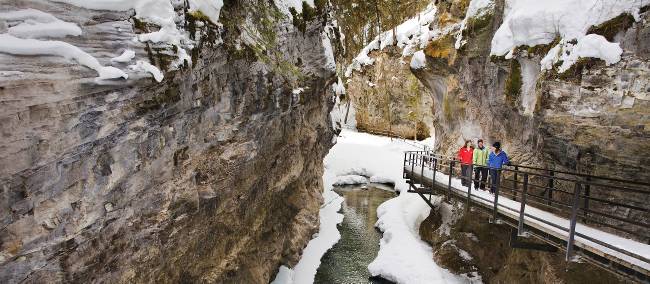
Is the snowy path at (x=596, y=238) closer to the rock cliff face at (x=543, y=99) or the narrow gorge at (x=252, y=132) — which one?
the narrow gorge at (x=252, y=132)

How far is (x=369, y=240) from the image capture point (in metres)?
18.6

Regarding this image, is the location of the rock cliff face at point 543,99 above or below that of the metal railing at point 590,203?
above

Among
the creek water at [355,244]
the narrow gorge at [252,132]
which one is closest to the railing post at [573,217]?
the narrow gorge at [252,132]

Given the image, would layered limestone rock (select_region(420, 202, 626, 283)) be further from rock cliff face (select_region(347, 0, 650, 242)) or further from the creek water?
the creek water

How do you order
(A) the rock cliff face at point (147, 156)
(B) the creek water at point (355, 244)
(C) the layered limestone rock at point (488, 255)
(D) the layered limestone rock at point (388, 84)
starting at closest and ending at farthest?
1. (A) the rock cliff face at point (147, 156)
2. (C) the layered limestone rock at point (488, 255)
3. (B) the creek water at point (355, 244)
4. (D) the layered limestone rock at point (388, 84)

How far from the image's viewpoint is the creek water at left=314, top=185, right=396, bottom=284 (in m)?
14.9

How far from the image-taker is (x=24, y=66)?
15.5ft

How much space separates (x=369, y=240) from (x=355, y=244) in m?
0.91

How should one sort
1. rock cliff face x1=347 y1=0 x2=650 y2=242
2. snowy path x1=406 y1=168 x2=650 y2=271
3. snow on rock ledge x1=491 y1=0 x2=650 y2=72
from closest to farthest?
1. snowy path x1=406 y1=168 x2=650 y2=271
2. rock cliff face x1=347 y1=0 x2=650 y2=242
3. snow on rock ledge x1=491 y1=0 x2=650 y2=72

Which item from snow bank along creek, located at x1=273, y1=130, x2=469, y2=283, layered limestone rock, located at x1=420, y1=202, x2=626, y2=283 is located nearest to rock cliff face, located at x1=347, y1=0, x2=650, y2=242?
layered limestone rock, located at x1=420, y1=202, x2=626, y2=283

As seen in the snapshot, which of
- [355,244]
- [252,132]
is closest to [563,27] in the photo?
[252,132]

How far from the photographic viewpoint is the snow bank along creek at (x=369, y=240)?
1411 centimetres

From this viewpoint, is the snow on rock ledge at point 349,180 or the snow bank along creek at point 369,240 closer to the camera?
the snow bank along creek at point 369,240

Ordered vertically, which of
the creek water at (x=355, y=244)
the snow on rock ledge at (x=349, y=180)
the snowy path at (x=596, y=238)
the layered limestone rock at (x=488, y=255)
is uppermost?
the snowy path at (x=596, y=238)
